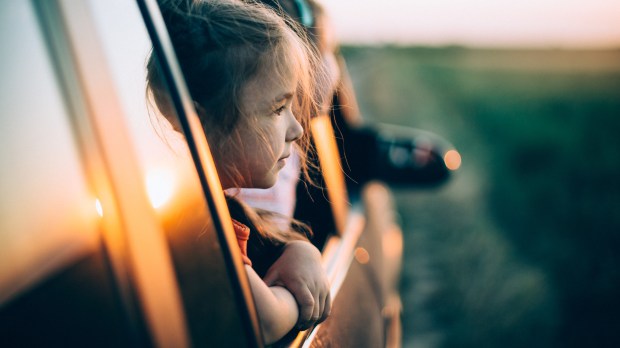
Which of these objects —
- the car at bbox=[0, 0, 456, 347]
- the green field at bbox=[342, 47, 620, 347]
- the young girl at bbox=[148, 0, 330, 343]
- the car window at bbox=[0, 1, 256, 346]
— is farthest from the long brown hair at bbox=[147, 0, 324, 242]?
the green field at bbox=[342, 47, 620, 347]

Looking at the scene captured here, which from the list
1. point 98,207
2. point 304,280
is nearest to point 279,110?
point 304,280

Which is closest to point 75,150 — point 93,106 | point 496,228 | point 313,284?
point 93,106

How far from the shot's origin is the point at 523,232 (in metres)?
7.05

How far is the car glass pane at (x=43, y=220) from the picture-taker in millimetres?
708

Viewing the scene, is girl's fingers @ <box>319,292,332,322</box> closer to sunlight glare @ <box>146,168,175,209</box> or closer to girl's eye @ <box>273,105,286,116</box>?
girl's eye @ <box>273,105,286,116</box>

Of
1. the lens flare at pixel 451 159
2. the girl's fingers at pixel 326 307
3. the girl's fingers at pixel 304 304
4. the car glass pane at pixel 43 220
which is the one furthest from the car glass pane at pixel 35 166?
the lens flare at pixel 451 159

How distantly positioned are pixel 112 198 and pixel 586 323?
4.60m

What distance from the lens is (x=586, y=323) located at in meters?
4.51

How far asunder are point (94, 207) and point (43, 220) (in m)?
0.07

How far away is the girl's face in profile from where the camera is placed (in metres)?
1.26

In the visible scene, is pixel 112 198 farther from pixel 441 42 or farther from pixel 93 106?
pixel 441 42

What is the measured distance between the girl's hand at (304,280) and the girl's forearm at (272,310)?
0.03 metres

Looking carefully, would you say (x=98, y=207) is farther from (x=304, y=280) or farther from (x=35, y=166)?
(x=304, y=280)

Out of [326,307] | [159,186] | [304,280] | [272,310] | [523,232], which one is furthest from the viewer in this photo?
[523,232]
